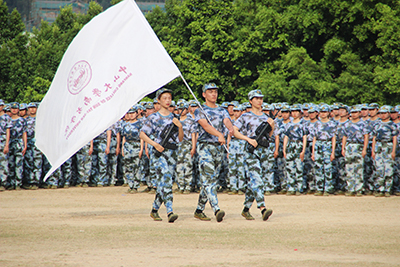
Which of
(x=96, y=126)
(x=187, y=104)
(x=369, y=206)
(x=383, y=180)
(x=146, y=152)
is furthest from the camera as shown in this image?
(x=187, y=104)

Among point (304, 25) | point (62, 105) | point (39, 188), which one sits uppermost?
point (304, 25)

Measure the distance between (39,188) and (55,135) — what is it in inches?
330

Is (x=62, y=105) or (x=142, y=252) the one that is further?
(x=62, y=105)

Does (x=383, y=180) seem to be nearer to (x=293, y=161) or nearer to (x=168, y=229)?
(x=293, y=161)

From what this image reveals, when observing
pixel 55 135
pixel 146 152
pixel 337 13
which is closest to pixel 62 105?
pixel 55 135

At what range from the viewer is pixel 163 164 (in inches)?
393

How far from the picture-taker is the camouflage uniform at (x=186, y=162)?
16.1 metres

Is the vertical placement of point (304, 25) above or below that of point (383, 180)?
above

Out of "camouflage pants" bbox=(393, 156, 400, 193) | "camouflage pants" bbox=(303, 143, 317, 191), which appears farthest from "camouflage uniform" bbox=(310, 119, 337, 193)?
"camouflage pants" bbox=(393, 156, 400, 193)

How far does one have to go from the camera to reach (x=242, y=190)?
15.8 meters

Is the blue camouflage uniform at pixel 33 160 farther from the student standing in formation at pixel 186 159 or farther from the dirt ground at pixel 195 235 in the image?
the student standing in formation at pixel 186 159

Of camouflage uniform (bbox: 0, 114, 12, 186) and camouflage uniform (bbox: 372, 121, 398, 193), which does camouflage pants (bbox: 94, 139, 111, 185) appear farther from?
camouflage uniform (bbox: 372, 121, 398, 193)

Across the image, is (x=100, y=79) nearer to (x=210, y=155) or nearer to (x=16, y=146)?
(x=210, y=155)

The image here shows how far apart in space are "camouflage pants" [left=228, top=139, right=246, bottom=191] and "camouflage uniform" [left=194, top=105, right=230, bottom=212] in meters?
5.51
